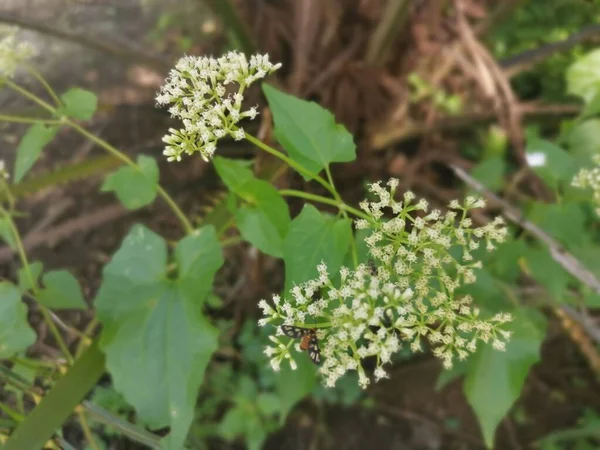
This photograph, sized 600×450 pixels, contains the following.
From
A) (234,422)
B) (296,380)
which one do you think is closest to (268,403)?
(234,422)

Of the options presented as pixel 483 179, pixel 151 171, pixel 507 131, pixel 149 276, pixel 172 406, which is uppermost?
pixel 507 131

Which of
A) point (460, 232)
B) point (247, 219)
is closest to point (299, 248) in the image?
point (247, 219)

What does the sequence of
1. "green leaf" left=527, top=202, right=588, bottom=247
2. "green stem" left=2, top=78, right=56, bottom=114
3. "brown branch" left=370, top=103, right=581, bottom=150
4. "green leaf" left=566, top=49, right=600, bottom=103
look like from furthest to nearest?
"brown branch" left=370, top=103, right=581, bottom=150
"green leaf" left=566, top=49, right=600, bottom=103
"green leaf" left=527, top=202, right=588, bottom=247
"green stem" left=2, top=78, right=56, bottom=114

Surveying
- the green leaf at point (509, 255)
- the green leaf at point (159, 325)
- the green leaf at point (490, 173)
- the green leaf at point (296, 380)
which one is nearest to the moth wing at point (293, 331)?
the green leaf at point (159, 325)

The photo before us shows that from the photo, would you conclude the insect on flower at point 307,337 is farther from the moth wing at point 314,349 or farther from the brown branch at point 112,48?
the brown branch at point 112,48

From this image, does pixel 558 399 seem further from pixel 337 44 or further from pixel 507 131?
pixel 337 44

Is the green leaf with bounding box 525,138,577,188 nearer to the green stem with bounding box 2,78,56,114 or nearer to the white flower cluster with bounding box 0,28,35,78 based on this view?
the green stem with bounding box 2,78,56,114

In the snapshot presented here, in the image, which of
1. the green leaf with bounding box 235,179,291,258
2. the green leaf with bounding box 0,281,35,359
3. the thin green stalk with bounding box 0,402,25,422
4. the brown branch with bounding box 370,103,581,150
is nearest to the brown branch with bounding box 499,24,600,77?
Answer: the brown branch with bounding box 370,103,581,150
